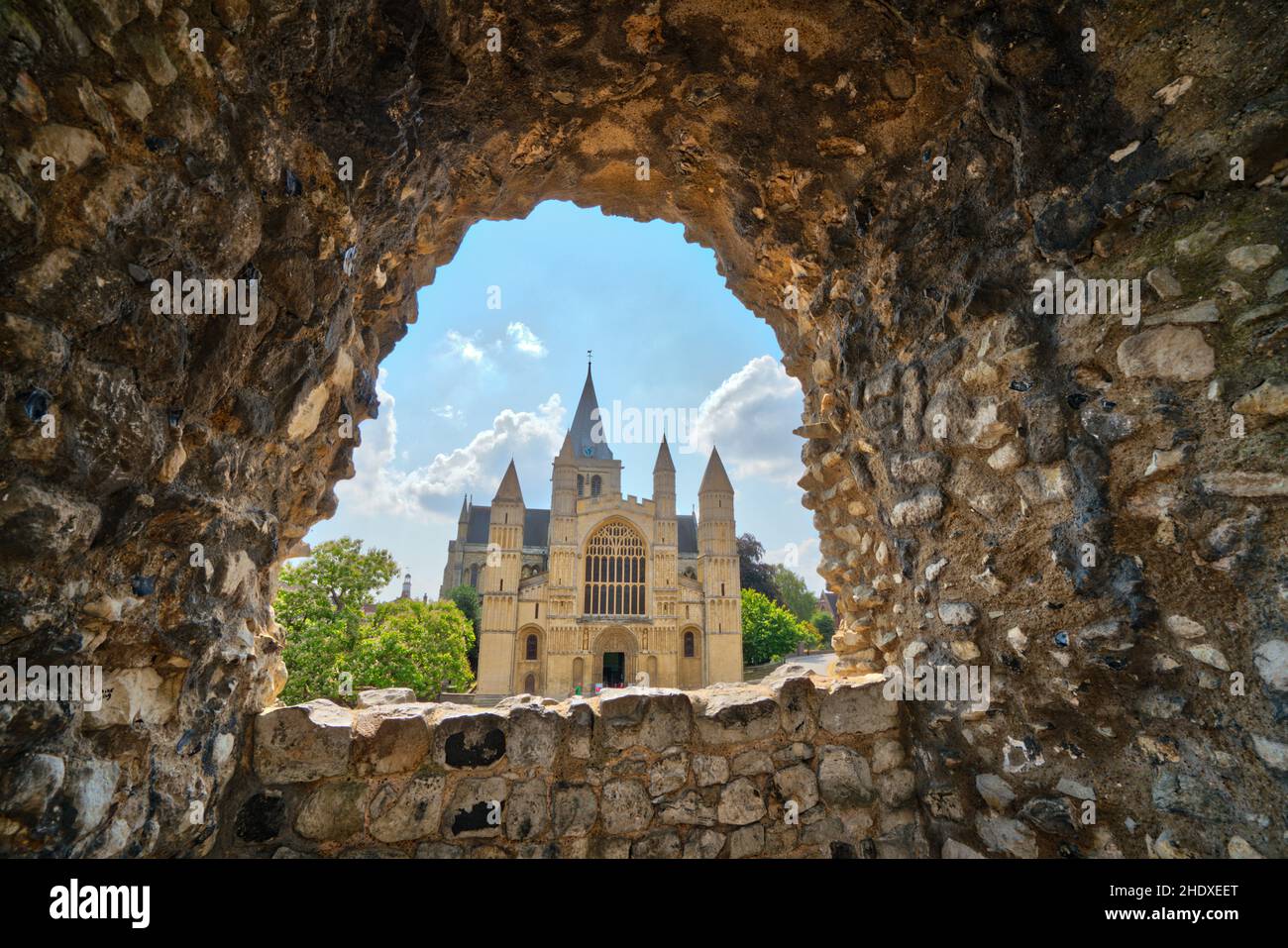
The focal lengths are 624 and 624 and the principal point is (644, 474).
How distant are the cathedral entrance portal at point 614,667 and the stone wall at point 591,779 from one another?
3633 centimetres

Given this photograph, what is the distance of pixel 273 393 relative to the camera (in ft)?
7.87

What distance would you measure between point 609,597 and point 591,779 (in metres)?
37.5

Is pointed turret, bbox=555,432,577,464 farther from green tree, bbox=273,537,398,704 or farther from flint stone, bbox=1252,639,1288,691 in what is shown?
flint stone, bbox=1252,639,1288,691

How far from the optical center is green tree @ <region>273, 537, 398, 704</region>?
47.4ft

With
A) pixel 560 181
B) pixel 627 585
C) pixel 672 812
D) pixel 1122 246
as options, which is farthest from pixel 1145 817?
pixel 627 585

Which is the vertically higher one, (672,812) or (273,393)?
(273,393)

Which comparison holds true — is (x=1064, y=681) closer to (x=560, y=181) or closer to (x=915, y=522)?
(x=915, y=522)

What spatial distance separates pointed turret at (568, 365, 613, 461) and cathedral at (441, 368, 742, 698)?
23.2 feet

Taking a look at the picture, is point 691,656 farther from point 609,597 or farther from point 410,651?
point 410,651

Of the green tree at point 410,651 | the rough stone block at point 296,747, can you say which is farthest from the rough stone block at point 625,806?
the green tree at point 410,651

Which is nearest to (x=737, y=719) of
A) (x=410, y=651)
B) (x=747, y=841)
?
(x=747, y=841)

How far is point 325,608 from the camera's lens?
620 inches

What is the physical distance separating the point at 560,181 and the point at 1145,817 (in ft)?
12.9

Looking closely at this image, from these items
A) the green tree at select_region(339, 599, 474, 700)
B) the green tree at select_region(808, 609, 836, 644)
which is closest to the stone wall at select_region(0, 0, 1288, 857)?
the green tree at select_region(339, 599, 474, 700)
